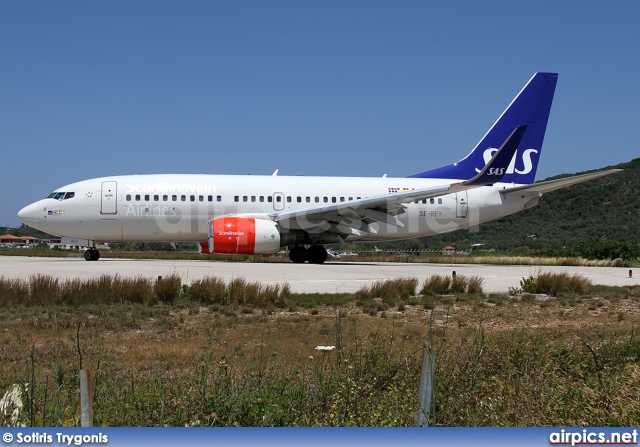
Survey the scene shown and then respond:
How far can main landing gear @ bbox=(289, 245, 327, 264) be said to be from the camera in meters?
26.3

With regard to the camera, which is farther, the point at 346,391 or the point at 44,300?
the point at 44,300

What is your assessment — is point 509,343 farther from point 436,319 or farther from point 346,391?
point 436,319

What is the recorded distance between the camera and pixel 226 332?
9328 millimetres

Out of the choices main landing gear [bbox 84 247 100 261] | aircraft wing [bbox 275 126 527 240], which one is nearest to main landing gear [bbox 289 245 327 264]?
aircraft wing [bbox 275 126 527 240]

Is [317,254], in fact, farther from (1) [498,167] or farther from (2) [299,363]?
(2) [299,363]

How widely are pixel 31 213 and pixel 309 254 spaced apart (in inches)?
432

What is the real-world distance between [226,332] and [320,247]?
55.7 feet

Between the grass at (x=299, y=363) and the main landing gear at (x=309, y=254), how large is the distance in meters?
13.5

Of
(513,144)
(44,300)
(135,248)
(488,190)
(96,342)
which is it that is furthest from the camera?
(135,248)

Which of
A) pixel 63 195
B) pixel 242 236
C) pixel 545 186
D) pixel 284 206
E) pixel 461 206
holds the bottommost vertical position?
pixel 242 236

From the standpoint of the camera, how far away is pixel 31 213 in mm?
24906

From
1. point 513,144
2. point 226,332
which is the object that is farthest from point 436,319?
point 513,144

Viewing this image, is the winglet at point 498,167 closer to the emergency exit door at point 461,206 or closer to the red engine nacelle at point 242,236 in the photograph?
the emergency exit door at point 461,206

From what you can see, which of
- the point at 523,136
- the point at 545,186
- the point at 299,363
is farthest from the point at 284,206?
the point at 299,363
